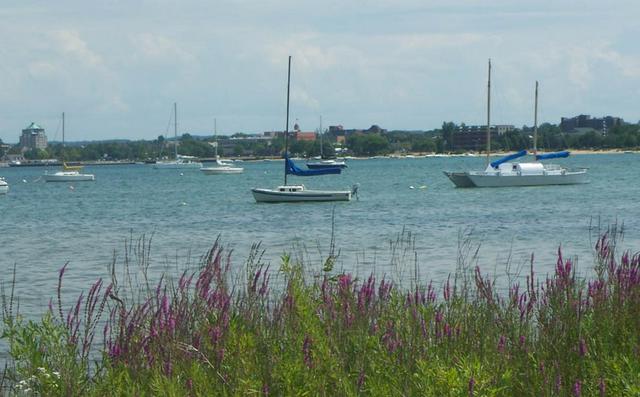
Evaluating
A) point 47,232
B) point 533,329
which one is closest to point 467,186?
point 47,232

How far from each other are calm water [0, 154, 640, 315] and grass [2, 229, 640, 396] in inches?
301

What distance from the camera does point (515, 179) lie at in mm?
78938

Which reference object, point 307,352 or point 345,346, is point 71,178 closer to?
point 345,346

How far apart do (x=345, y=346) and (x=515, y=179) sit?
70.8 meters

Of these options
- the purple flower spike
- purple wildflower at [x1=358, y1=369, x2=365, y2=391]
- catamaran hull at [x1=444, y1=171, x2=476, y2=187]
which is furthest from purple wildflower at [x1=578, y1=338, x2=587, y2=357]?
catamaran hull at [x1=444, y1=171, x2=476, y2=187]

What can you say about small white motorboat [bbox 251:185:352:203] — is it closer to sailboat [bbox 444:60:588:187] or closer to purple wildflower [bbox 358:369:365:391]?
sailboat [bbox 444:60:588:187]

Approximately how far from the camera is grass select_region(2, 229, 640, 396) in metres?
8.58

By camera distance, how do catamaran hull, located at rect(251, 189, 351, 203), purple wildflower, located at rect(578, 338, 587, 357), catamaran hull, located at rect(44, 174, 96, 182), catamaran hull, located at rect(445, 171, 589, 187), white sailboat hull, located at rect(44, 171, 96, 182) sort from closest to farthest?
purple wildflower, located at rect(578, 338, 587, 357), catamaran hull, located at rect(251, 189, 351, 203), catamaran hull, located at rect(445, 171, 589, 187), catamaran hull, located at rect(44, 174, 96, 182), white sailboat hull, located at rect(44, 171, 96, 182)

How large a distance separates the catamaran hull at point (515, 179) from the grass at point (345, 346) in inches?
2689

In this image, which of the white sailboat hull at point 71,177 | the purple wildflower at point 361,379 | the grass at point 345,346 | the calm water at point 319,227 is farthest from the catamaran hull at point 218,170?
the purple wildflower at point 361,379

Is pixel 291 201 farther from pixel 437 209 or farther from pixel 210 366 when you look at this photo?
pixel 210 366

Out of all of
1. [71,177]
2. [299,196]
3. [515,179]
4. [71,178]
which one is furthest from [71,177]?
[299,196]

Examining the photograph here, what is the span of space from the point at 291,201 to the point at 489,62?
25251 mm

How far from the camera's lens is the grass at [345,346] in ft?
28.1
